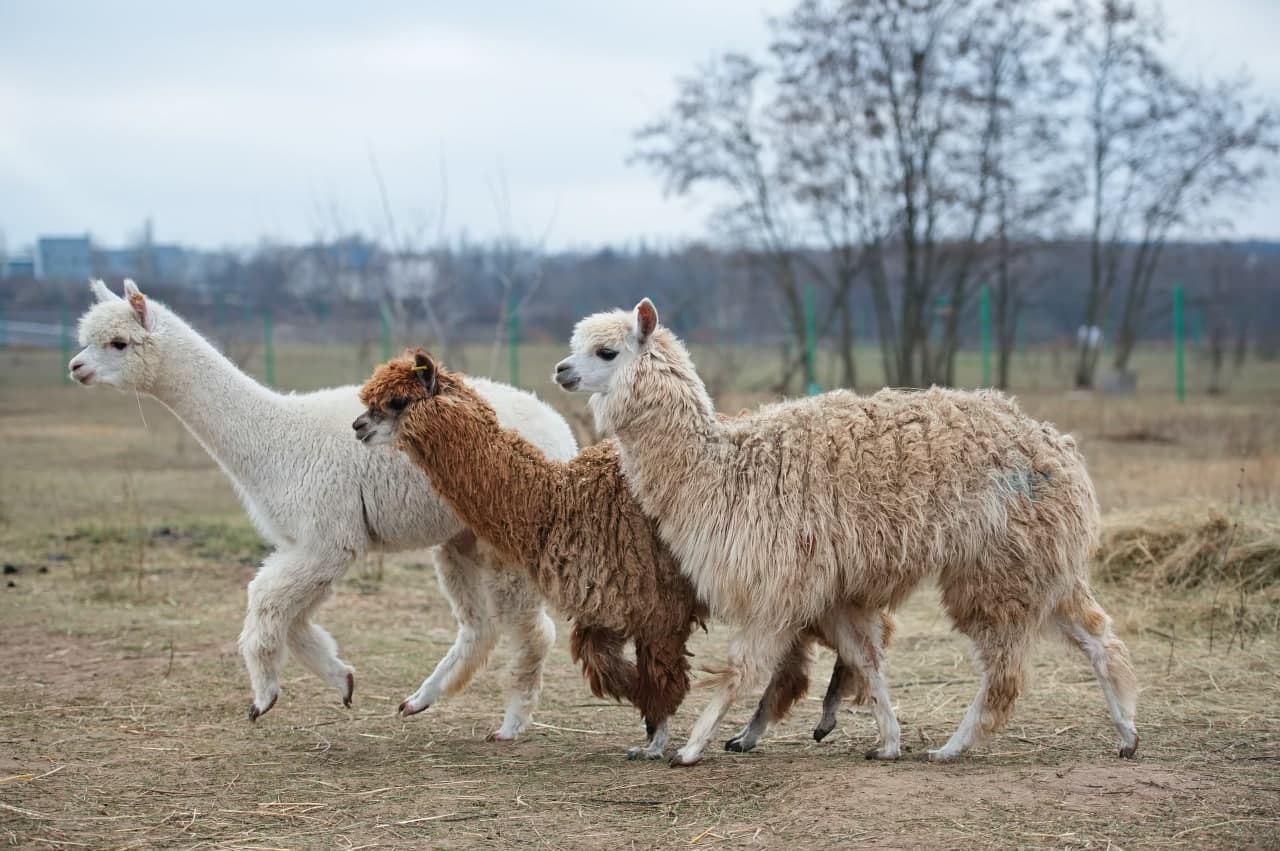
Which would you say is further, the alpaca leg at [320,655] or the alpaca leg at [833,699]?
the alpaca leg at [320,655]

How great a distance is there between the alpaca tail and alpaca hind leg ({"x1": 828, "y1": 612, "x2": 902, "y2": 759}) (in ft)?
2.95

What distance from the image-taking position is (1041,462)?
5414mm

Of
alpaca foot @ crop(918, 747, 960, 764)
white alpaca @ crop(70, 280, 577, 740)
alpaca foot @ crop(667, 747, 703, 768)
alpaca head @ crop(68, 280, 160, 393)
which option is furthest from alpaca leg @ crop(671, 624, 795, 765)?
alpaca head @ crop(68, 280, 160, 393)

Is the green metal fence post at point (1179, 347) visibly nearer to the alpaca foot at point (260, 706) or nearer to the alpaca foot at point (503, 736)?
the alpaca foot at point (503, 736)

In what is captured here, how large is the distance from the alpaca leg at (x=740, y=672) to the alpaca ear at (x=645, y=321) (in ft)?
4.09

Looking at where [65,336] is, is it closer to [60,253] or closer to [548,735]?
[60,253]

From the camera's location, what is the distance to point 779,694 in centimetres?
577

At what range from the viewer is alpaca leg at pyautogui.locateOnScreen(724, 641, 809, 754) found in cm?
576

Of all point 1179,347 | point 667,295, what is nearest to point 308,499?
point 1179,347

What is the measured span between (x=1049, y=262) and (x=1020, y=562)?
2694cm

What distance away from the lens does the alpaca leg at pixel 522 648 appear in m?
6.09

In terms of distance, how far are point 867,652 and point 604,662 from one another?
1121 mm

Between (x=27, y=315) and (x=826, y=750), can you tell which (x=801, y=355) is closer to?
(x=826, y=750)

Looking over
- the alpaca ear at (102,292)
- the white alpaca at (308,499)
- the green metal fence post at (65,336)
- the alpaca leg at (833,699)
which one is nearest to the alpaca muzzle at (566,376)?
the white alpaca at (308,499)
